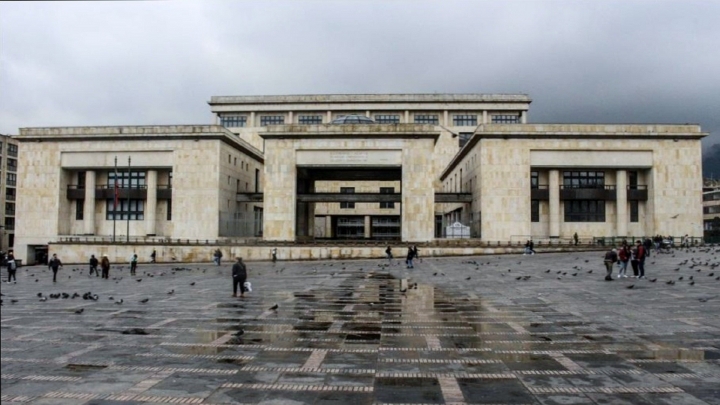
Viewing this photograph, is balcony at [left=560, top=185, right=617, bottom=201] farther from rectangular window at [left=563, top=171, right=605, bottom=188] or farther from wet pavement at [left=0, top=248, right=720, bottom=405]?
wet pavement at [left=0, top=248, right=720, bottom=405]

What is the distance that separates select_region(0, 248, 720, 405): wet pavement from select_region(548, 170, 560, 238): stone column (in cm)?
3537

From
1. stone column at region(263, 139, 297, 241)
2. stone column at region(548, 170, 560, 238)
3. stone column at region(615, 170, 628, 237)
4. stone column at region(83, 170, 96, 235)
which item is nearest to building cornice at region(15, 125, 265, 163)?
stone column at region(83, 170, 96, 235)

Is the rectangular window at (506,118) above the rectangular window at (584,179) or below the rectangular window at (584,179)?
above

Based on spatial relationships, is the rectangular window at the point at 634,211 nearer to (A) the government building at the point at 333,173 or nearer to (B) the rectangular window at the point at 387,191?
(A) the government building at the point at 333,173

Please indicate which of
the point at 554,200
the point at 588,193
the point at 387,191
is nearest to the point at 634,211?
the point at 588,193

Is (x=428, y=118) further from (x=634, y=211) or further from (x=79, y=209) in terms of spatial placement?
(x=79, y=209)

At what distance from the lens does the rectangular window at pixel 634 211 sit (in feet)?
194

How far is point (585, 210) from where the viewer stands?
59625 mm

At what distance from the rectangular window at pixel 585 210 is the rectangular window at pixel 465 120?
34464 mm

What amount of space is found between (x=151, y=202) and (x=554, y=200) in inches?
1682

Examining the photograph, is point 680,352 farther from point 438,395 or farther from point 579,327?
point 438,395

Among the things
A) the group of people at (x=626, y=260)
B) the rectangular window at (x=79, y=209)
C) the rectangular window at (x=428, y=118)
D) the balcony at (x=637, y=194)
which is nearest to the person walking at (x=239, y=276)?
the group of people at (x=626, y=260)

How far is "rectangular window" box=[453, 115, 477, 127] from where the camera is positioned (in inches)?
3597

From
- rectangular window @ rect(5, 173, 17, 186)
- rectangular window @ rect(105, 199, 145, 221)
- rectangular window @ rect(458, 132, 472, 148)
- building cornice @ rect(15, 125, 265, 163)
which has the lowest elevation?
rectangular window @ rect(105, 199, 145, 221)
